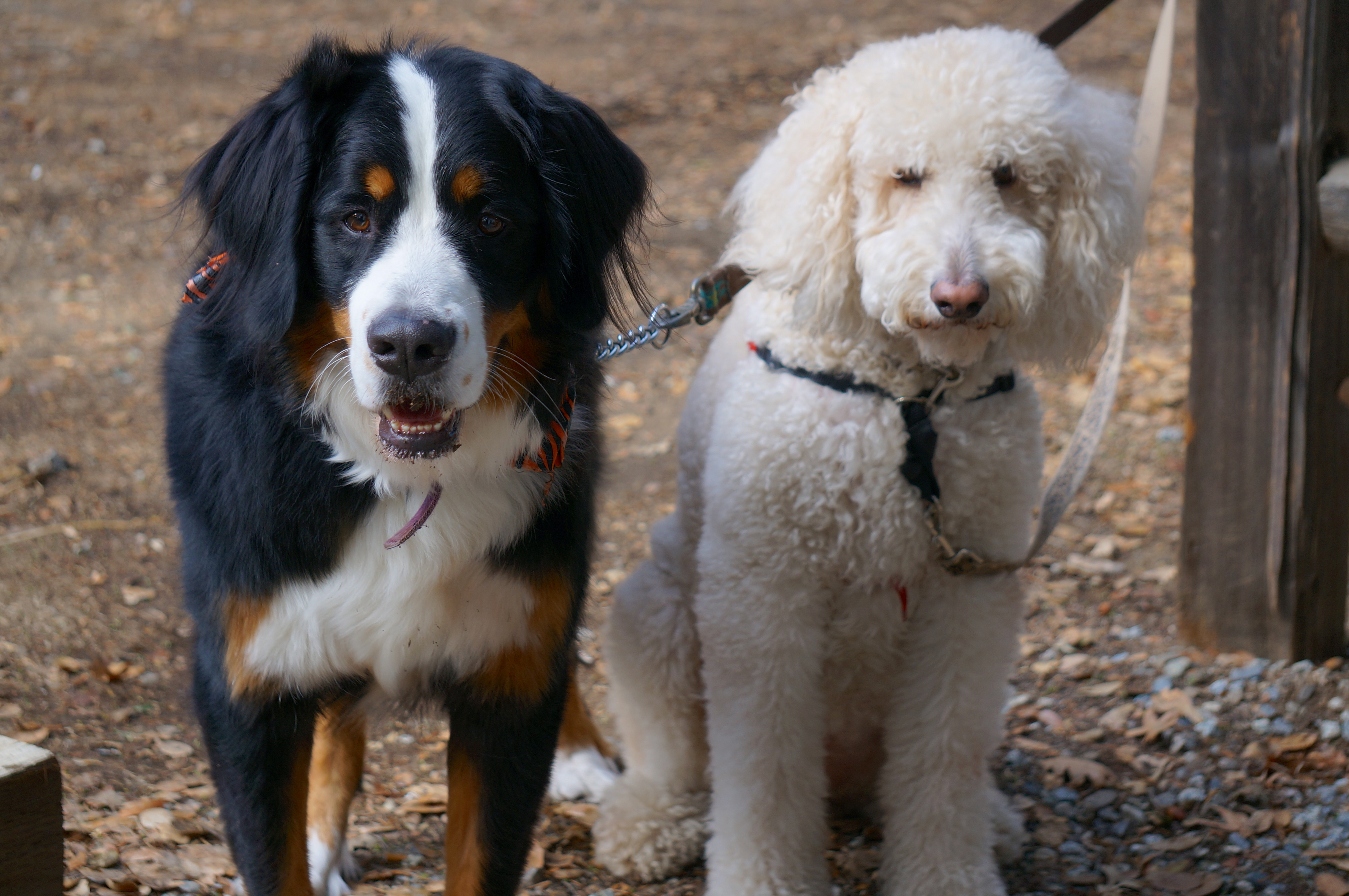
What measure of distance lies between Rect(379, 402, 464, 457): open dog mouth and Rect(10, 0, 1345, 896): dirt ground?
70 cm

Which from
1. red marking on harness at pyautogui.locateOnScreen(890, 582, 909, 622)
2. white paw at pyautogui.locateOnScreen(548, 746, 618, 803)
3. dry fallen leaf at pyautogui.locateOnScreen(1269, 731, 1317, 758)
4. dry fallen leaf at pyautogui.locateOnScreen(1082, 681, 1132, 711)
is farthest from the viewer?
dry fallen leaf at pyautogui.locateOnScreen(1082, 681, 1132, 711)

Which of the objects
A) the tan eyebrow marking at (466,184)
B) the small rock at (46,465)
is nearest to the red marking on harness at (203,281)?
the tan eyebrow marking at (466,184)

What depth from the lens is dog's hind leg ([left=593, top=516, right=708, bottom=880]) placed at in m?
2.53

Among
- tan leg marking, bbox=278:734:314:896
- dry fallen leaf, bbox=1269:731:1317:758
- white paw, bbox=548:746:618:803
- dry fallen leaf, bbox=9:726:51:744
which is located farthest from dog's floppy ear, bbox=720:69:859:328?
dry fallen leaf, bbox=9:726:51:744

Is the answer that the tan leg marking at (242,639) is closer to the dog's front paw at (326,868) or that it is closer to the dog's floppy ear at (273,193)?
the dog's floppy ear at (273,193)

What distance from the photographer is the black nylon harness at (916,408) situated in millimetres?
2135

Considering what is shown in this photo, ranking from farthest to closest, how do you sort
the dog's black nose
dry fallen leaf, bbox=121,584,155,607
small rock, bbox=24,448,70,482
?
small rock, bbox=24,448,70,482
dry fallen leaf, bbox=121,584,155,607
the dog's black nose

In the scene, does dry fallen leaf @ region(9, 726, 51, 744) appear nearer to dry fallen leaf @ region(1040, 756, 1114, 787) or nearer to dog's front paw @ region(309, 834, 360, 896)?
dog's front paw @ region(309, 834, 360, 896)

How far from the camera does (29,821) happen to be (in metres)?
1.53

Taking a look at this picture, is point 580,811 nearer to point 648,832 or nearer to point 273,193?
point 648,832

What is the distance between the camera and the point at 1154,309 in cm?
523

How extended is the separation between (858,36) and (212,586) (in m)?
7.89

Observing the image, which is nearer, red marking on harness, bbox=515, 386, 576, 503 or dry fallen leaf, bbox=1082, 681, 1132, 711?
red marking on harness, bbox=515, 386, 576, 503

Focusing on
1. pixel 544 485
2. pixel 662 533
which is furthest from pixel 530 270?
pixel 662 533
